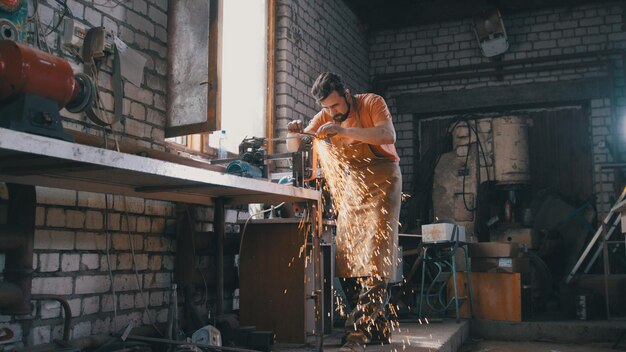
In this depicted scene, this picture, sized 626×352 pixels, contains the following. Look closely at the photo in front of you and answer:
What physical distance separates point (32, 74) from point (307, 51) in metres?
4.04

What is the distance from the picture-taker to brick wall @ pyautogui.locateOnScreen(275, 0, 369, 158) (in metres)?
5.49

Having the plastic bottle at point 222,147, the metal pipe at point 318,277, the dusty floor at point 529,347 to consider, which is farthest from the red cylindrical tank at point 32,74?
the dusty floor at point 529,347

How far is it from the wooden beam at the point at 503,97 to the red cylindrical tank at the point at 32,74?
6.00 m

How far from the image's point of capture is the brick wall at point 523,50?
23.6 feet

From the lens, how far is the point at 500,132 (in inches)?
284

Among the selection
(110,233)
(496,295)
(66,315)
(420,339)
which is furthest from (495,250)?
(66,315)

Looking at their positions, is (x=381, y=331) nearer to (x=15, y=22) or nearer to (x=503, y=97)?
(x=15, y=22)

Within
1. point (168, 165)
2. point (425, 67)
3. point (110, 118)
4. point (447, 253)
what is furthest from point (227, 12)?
point (425, 67)

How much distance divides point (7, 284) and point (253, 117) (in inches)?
112

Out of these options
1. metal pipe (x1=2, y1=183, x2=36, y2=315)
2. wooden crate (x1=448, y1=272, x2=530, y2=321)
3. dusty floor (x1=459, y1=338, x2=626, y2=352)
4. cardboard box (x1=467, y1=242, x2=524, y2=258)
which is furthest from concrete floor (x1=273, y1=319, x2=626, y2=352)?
metal pipe (x1=2, y1=183, x2=36, y2=315)

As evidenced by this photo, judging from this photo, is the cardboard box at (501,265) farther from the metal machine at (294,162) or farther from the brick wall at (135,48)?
the brick wall at (135,48)

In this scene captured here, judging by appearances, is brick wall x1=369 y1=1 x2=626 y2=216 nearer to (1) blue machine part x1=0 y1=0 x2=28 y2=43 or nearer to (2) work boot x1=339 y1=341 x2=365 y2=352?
(2) work boot x1=339 y1=341 x2=365 y2=352

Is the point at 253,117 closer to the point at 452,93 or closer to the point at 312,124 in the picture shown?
the point at 312,124

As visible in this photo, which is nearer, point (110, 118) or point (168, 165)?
point (168, 165)
